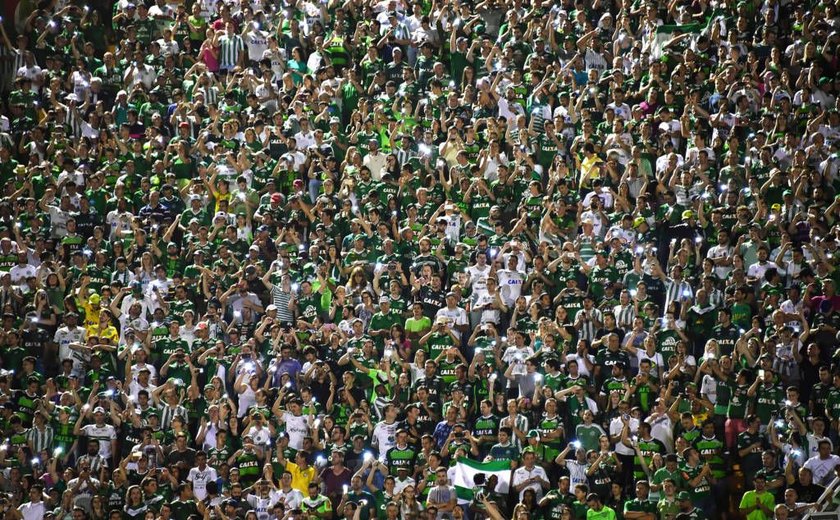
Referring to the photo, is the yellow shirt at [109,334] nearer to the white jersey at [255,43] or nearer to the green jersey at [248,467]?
the green jersey at [248,467]

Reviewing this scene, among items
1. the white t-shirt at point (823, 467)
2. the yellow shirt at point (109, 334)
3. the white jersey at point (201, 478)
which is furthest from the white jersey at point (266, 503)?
the white t-shirt at point (823, 467)

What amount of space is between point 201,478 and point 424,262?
15.1 feet

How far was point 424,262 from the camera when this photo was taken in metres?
23.4

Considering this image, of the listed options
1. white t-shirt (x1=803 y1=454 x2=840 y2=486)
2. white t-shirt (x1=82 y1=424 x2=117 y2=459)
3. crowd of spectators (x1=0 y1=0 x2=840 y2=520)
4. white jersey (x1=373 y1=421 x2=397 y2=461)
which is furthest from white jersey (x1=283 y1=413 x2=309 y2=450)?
white t-shirt (x1=803 y1=454 x2=840 y2=486)

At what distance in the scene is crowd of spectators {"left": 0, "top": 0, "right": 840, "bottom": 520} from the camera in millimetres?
20734

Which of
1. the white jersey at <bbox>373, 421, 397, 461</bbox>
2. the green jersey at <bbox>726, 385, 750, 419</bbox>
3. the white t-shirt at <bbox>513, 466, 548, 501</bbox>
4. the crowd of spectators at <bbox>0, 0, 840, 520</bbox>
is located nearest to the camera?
the white t-shirt at <bbox>513, 466, 548, 501</bbox>

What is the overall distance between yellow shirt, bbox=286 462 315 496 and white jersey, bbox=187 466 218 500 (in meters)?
1.00

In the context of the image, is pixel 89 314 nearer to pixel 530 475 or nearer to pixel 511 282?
pixel 511 282

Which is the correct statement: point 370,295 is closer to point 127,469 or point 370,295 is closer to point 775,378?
point 127,469

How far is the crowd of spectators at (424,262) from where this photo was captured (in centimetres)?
2073

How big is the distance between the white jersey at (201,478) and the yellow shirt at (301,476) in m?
1.00

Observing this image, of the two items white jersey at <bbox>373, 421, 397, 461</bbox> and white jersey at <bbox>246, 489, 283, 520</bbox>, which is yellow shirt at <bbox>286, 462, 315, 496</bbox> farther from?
white jersey at <bbox>373, 421, 397, 461</bbox>

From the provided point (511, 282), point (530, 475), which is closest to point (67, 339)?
point (511, 282)

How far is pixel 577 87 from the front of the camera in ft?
86.2
